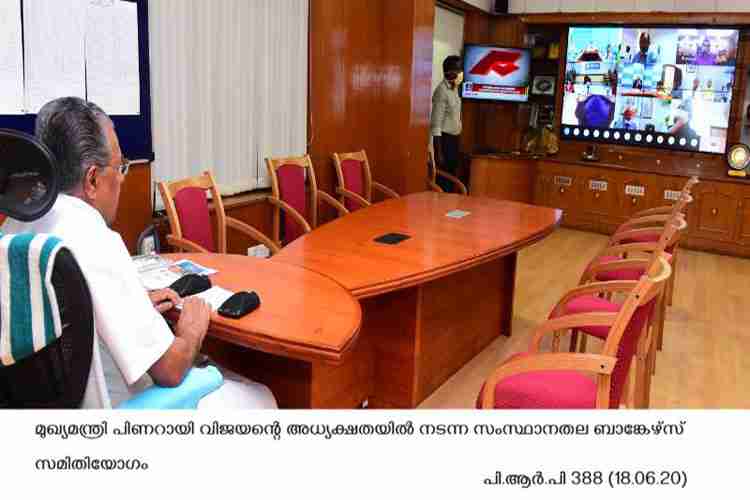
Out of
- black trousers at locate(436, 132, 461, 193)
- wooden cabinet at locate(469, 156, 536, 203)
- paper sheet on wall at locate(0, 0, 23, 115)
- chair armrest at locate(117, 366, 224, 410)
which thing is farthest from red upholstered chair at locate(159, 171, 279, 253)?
wooden cabinet at locate(469, 156, 536, 203)

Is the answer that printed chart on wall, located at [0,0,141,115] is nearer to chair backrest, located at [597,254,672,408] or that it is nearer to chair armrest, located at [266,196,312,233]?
chair armrest, located at [266,196,312,233]

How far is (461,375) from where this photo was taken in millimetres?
3637

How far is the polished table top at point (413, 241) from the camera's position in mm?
2709

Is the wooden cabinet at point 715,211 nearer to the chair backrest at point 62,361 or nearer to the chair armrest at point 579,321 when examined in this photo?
the chair armrest at point 579,321

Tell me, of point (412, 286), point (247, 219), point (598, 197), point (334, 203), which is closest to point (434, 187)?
point (334, 203)

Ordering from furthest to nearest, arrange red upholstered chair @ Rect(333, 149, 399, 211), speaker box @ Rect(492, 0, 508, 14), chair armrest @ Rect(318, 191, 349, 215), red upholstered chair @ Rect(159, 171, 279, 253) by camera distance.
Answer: speaker box @ Rect(492, 0, 508, 14) < red upholstered chair @ Rect(333, 149, 399, 211) < chair armrest @ Rect(318, 191, 349, 215) < red upholstered chair @ Rect(159, 171, 279, 253)

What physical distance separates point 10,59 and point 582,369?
8.72 ft

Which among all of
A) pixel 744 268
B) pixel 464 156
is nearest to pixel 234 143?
pixel 464 156

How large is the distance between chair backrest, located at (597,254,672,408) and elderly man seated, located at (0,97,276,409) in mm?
1151

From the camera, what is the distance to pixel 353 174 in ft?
17.7

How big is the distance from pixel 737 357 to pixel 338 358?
3144 millimetres

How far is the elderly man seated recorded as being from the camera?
1.55m

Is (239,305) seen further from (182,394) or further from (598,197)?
(598,197)

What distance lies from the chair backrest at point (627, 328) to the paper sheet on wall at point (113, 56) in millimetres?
2649
